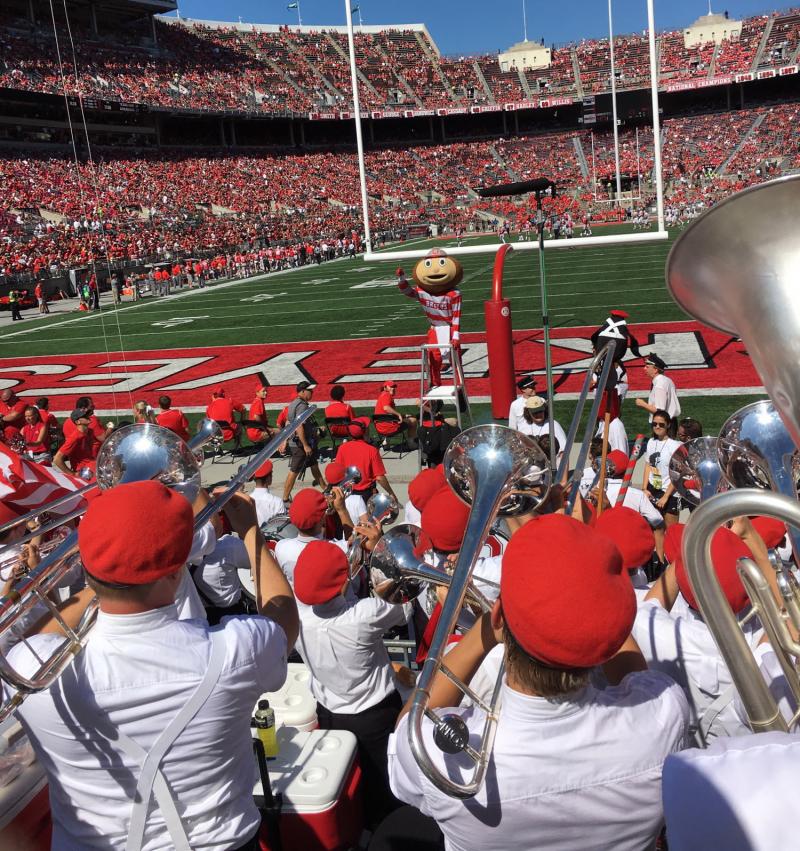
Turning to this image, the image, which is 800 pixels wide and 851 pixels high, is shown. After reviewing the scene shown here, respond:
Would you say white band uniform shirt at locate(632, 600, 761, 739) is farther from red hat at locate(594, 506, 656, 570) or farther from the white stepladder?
the white stepladder

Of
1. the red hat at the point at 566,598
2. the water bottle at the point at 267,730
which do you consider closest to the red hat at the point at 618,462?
the water bottle at the point at 267,730

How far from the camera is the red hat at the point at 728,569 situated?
2.21 m

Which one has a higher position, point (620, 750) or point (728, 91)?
point (728, 91)

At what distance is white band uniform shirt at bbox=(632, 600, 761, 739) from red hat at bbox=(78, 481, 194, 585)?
126 cm

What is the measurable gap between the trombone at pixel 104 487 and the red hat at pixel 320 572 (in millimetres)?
417

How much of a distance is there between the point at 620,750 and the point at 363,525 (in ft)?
5.73

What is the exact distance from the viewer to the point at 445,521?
9.17 feet

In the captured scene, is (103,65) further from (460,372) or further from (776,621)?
(776,621)

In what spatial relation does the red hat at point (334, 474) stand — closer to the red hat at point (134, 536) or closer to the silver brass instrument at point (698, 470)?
the silver brass instrument at point (698, 470)

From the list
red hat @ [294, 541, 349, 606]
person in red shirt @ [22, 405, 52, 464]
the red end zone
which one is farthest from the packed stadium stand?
red hat @ [294, 541, 349, 606]

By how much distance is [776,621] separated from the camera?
58.6 inches

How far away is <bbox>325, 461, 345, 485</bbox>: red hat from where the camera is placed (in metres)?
6.02

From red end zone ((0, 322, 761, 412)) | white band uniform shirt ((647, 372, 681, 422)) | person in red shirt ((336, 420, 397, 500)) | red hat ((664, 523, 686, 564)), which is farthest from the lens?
red end zone ((0, 322, 761, 412))

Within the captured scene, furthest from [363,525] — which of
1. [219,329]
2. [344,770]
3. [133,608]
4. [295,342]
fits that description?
[219,329]
